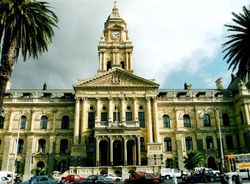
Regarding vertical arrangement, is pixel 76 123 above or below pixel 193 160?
above

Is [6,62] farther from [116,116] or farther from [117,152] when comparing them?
[116,116]

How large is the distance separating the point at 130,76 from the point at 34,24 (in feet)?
118

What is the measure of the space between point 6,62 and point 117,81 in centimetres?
3771

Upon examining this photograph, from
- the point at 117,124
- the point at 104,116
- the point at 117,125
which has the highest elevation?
the point at 104,116

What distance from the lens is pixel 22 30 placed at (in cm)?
2411

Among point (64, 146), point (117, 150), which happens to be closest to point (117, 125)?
point (117, 150)

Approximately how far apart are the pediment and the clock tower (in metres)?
5.69

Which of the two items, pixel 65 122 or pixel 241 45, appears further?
pixel 65 122

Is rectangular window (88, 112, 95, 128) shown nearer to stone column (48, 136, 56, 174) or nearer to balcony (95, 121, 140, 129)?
balcony (95, 121, 140, 129)

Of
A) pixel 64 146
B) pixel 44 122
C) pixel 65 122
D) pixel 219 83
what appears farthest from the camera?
pixel 219 83

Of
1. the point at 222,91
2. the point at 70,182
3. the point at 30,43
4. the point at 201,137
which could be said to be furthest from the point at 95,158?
the point at 222,91

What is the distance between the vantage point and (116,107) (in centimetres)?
5747

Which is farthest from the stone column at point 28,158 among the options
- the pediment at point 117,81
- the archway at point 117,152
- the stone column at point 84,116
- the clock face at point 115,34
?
the clock face at point 115,34

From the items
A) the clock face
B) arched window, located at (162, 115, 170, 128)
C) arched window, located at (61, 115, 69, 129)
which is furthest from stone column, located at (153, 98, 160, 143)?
the clock face
